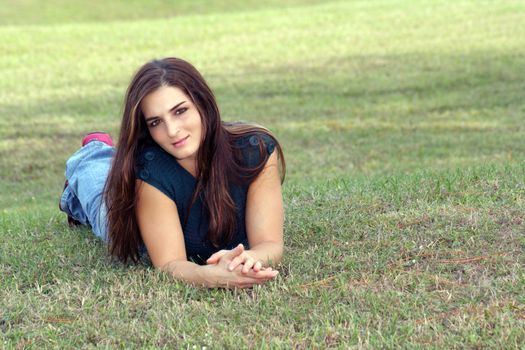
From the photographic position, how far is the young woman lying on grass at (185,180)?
428cm

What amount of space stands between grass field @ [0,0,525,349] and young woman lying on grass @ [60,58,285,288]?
0.62 ft

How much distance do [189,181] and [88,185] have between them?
1.41 m

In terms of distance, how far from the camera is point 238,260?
159 inches

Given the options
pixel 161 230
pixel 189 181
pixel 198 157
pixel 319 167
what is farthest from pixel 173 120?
pixel 319 167

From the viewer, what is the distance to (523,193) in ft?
17.5

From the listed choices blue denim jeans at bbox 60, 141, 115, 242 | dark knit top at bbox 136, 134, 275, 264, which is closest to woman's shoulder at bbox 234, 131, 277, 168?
dark knit top at bbox 136, 134, 275, 264

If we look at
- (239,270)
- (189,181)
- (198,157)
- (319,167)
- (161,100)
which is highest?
(161,100)

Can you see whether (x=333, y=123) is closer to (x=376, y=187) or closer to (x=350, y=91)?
(x=350, y=91)

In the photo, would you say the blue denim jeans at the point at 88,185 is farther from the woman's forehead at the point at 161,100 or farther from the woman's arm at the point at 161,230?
the woman's forehead at the point at 161,100

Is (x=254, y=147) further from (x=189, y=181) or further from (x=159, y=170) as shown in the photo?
(x=159, y=170)

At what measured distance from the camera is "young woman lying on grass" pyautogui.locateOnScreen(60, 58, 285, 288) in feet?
14.0

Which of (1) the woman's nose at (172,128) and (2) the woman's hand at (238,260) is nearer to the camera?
(2) the woman's hand at (238,260)

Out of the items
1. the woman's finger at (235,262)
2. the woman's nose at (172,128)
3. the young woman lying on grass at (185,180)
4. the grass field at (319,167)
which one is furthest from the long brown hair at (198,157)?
the woman's finger at (235,262)

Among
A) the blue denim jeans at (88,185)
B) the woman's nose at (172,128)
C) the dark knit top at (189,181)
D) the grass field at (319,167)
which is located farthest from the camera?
the blue denim jeans at (88,185)
